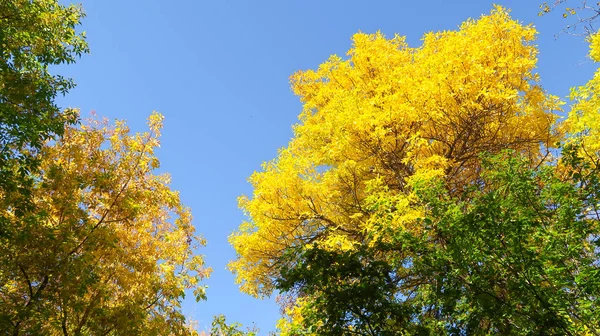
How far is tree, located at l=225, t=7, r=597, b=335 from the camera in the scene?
160 inches

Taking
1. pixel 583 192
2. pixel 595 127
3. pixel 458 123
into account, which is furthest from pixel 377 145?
pixel 583 192

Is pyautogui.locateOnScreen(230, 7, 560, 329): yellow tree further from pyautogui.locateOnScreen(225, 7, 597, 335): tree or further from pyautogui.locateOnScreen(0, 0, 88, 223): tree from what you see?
pyautogui.locateOnScreen(0, 0, 88, 223): tree

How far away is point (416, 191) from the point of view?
16.3 ft

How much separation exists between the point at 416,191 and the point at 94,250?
4.82m

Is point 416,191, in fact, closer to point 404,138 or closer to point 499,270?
point 499,270

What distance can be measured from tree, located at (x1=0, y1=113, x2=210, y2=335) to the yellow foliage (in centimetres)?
193

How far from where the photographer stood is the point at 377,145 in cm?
819

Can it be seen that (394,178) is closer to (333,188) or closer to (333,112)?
(333,188)

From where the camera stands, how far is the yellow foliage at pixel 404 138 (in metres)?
7.81

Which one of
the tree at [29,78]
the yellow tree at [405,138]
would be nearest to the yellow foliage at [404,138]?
the yellow tree at [405,138]

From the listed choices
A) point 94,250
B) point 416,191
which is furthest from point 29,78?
point 416,191

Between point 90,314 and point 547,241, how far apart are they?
243 inches

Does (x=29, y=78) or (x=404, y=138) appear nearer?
(x=29, y=78)

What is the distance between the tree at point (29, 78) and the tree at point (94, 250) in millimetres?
472
